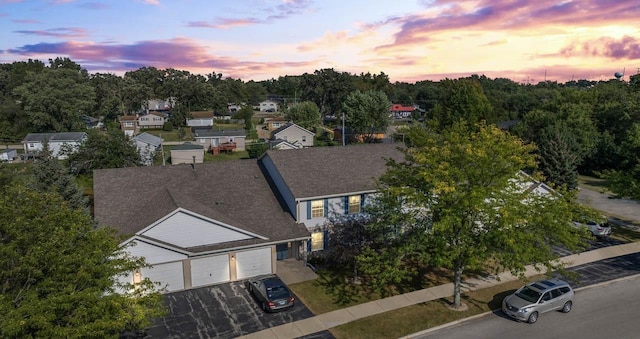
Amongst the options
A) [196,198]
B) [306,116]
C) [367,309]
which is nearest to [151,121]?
[306,116]

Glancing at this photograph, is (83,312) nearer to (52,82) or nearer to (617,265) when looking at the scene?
(617,265)

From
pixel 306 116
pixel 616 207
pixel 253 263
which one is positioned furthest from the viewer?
pixel 306 116

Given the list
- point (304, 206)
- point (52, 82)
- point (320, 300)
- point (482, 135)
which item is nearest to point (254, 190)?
point (304, 206)

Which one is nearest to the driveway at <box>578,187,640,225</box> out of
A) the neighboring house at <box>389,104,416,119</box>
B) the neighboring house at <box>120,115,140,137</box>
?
the neighboring house at <box>120,115,140,137</box>

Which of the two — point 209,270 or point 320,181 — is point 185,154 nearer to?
point 320,181

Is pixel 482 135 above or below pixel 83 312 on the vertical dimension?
above

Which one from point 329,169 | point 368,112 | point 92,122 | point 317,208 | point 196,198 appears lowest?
point 317,208
